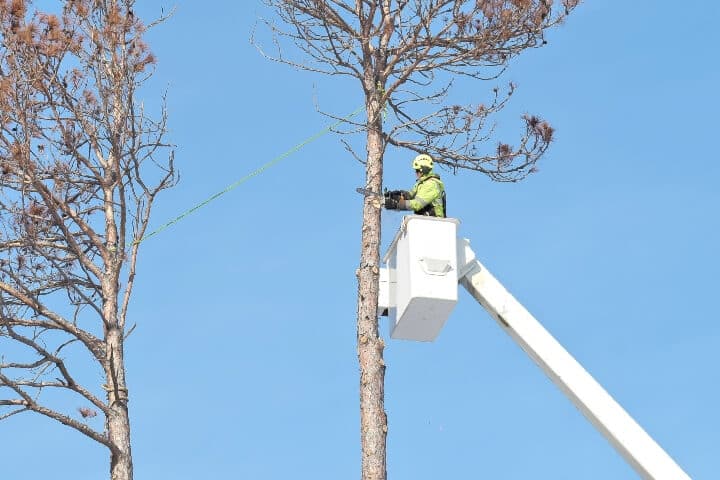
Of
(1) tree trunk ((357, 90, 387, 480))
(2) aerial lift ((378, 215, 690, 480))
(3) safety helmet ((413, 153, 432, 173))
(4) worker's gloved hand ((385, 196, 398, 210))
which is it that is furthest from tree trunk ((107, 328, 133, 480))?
(2) aerial lift ((378, 215, 690, 480))

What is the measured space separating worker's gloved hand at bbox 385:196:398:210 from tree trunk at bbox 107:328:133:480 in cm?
362

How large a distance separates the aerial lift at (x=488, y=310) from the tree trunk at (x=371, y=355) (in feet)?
4.43

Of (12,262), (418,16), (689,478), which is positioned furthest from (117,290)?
(689,478)

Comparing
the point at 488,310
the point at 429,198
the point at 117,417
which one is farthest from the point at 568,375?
the point at 117,417

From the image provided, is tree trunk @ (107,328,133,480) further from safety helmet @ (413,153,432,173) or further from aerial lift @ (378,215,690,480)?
aerial lift @ (378,215,690,480)

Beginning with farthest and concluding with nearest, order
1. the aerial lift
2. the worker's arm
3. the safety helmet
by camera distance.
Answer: the safety helmet, the worker's arm, the aerial lift

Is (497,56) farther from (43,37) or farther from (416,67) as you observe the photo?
(43,37)

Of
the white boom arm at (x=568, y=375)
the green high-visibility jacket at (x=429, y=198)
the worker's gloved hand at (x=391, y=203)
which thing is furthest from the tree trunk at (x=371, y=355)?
the white boom arm at (x=568, y=375)

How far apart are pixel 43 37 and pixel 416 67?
13.3 feet

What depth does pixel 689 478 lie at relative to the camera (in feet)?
35.3

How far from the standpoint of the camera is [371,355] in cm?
1298

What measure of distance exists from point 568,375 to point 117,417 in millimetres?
5455

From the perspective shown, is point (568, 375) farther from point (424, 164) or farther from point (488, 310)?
point (424, 164)

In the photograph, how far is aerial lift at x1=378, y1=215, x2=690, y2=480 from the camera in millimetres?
10875
